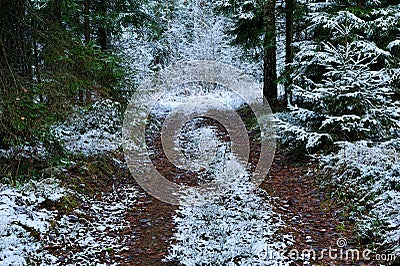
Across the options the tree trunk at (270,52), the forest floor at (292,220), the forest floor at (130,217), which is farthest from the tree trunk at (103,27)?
the forest floor at (292,220)

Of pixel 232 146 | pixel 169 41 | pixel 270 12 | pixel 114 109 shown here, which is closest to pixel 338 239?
pixel 232 146

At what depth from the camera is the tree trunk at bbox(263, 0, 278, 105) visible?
40.9ft

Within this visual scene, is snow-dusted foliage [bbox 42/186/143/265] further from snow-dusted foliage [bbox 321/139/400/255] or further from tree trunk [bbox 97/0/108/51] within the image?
tree trunk [bbox 97/0/108/51]

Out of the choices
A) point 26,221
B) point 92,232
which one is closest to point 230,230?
point 92,232

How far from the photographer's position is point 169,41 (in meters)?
28.8

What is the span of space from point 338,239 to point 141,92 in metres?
11.6

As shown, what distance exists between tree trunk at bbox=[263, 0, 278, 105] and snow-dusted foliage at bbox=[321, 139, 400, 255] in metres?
5.58

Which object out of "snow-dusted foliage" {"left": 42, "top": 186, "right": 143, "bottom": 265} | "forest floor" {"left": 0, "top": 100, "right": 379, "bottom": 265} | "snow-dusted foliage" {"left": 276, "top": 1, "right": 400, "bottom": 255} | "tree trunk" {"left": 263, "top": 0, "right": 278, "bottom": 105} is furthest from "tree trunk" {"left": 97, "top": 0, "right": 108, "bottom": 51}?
"snow-dusted foliage" {"left": 42, "top": 186, "right": 143, "bottom": 265}

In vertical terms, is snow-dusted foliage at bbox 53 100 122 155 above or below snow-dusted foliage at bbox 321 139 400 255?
above

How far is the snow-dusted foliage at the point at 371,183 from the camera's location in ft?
17.0

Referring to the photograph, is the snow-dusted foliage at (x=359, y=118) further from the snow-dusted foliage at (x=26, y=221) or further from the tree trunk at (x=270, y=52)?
the snow-dusted foliage at (x=26, y=221)
